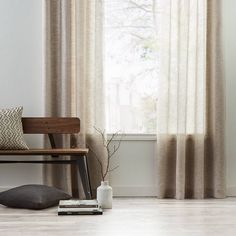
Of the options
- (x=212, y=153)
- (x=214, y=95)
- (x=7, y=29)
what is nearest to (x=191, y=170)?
(x=212, y=153)

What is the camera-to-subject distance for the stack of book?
3.76m

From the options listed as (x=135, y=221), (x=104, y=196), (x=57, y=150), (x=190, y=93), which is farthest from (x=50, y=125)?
(x=135, y=221)

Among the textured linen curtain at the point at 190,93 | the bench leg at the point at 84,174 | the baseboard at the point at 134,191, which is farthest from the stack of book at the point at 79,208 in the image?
the textured linen curtain at the point at 190,93

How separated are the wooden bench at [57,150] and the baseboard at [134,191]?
383 mm

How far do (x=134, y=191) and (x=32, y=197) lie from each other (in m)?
1.12

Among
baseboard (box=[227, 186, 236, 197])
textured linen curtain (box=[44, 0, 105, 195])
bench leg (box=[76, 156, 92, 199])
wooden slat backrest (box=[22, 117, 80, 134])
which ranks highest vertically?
textured linen curtain (box=[44, 0, 105, 195])

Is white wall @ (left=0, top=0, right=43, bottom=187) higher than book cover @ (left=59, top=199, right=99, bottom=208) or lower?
higher

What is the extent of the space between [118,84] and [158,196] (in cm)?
106

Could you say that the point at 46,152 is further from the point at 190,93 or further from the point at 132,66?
the point at 190,93

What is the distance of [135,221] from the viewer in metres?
3.54

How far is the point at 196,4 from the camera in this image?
4707 millimetres

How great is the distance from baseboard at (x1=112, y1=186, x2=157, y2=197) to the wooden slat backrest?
2.21 feet

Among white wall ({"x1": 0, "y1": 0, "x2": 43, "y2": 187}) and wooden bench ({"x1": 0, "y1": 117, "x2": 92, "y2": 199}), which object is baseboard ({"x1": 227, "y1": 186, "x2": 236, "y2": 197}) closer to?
wooden bench ({"x1": 0, "y1": 117, "x2": 92, "y2": 199})

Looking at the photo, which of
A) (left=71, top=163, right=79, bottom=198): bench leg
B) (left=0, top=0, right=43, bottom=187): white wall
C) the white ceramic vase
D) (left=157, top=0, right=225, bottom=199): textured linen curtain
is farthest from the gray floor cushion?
(left=157, top=0, right=225, bottom=199): textured linen curtain
